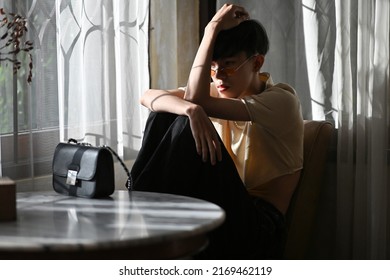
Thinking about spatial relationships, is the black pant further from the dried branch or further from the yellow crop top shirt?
the dried branch

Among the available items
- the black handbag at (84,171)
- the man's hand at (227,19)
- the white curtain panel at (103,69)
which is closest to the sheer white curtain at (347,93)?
the man's hand at (227,19)

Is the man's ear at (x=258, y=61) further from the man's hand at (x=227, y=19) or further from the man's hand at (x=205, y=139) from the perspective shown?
the man's hand at (x=205, y=139)

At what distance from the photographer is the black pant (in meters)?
1.96

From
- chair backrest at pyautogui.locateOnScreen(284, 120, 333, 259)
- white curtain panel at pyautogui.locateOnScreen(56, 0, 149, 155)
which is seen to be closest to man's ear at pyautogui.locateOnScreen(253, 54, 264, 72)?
chair backrest at pyautogui.locateOnScreen(284, 120, 333, 259)

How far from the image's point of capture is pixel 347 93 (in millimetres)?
2379

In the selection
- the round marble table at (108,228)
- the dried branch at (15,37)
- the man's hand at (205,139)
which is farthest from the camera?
the man's hand at (205,139)

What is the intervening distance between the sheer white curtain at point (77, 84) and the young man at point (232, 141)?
20cm

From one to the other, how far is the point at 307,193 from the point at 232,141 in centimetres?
30

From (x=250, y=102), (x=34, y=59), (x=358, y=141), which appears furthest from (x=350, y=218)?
(x=34, y=59)

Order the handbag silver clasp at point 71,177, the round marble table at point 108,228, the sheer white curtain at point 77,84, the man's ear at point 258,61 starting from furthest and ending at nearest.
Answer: the man's ear at point 258,61 → the sheer white curtain at point 77,84 → the handbag silver clasp at point 71,177 → the round marble table at point 108,228

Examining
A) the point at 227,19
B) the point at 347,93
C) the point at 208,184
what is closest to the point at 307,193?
the point at 347,93

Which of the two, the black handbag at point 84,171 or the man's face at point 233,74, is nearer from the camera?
the black handbag at point 84,171

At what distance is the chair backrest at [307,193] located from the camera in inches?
91.0

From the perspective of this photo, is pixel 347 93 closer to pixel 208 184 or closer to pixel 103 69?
pixel 208 184
